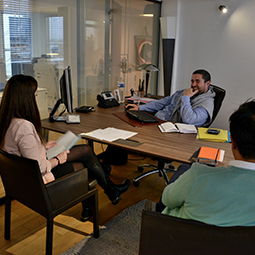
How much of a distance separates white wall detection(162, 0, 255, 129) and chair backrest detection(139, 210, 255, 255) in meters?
3.94

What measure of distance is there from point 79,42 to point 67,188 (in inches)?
95.5

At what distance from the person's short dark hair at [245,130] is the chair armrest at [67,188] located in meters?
1.08

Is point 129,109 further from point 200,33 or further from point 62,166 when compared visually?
point 200,33

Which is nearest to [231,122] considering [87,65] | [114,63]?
[87,65]

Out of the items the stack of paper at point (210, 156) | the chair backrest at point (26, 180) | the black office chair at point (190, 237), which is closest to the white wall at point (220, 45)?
the stack of paper at point (210, 156)

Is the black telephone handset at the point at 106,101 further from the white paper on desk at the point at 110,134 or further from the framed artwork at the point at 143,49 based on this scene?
the framed artwork at the point at 143,49

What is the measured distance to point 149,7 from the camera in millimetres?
4965

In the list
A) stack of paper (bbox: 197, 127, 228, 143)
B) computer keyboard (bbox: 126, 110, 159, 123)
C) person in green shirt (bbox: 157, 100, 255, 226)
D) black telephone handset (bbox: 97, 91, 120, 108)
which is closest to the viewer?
person in green shirt (bbox: 157, 100, 255, 226)

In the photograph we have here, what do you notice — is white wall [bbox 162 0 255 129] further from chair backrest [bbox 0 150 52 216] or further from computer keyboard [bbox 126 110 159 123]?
chair backrest [bbox 0 150 52 216]

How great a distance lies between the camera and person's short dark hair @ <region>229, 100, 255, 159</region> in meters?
1.02

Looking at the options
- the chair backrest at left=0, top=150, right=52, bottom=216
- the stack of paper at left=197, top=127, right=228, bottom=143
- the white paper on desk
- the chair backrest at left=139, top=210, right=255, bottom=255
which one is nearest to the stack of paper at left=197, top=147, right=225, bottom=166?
the stack of paper at left=197, top=127, right=228, bottom=143

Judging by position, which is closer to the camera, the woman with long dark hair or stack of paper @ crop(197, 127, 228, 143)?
the woman with long dark hair

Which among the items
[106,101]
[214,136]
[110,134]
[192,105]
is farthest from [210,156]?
[106,101]

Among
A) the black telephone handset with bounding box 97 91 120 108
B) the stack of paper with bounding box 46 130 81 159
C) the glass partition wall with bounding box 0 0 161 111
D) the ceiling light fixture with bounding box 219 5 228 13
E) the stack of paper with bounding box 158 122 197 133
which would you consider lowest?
the stack of paper with bounding box 46 130 81 159
